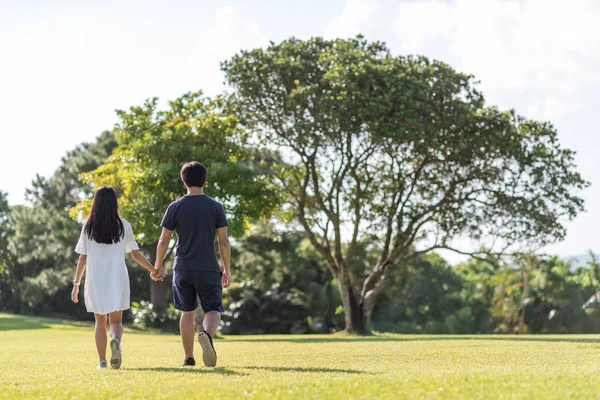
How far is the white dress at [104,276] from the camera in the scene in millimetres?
9750

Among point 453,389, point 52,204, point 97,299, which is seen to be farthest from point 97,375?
point 52,204

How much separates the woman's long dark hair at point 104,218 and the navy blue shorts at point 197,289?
34.9 inches

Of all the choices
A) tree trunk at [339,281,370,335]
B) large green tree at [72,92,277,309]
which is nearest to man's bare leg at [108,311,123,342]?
large green tree at [72,92,277,309]

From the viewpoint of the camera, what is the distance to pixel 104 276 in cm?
979

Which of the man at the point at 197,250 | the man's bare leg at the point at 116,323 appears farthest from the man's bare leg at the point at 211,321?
the man's bare leg at the point at 116,323

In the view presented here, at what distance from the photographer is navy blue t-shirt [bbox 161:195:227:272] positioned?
31.4ft

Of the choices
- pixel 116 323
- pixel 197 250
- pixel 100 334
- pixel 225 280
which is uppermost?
pixel 197 250

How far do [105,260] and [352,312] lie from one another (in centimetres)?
2277

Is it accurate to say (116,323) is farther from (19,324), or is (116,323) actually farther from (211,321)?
(19,324)

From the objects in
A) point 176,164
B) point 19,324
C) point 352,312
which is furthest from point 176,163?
point 19,324

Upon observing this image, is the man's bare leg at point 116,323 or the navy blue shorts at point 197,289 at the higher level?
the navy blue shorts at point 197,289

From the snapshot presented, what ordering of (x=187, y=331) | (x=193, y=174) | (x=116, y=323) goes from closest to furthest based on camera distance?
1. (x=193, y=174)
2. (x=187, y=331)
3. (x=116, y=323)

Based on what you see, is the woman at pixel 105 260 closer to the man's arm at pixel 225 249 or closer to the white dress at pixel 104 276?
the white dress at pixel 104 276

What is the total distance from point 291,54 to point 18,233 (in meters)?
31.0
